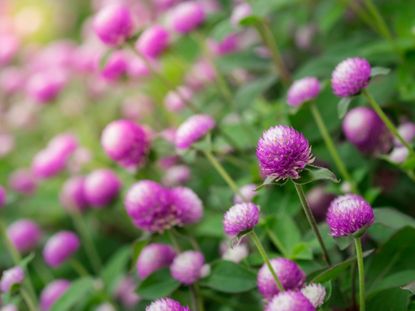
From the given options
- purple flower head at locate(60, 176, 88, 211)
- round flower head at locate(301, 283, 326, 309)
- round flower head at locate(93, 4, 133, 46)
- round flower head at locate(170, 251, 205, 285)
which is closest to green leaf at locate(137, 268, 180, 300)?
round flower head at locate(170, 251, 205, 285)

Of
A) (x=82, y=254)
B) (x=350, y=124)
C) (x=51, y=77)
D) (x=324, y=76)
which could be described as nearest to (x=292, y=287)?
(x=350, y=124)

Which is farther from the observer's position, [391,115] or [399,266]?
[391,115]

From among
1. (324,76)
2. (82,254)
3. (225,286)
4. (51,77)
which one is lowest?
(82,254)

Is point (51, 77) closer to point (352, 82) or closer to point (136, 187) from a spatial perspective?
point (136, 187)

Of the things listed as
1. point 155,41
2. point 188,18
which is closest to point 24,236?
point 155,41

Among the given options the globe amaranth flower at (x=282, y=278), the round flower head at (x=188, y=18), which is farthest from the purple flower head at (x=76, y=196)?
the globe amaranth flower at (x=282, y=278)

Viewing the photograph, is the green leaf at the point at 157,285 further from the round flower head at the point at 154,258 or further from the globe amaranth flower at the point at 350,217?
the globe amaranth flower at the point at 350,217

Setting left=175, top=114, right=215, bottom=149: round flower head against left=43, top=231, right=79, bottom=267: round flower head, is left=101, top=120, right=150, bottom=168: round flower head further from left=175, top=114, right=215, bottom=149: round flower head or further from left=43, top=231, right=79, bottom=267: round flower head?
left=43, top=231, right=79, bottom=267: round flower head
